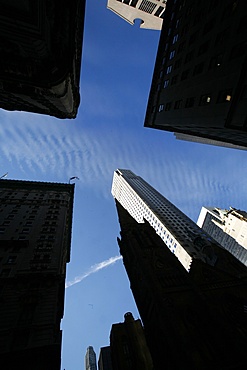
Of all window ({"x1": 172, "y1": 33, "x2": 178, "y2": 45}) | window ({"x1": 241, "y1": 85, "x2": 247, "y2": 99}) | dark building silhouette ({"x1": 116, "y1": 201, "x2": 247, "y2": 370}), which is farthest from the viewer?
window ({"x1": 172, "y1": 33, "x2": 178, "y2": 45})

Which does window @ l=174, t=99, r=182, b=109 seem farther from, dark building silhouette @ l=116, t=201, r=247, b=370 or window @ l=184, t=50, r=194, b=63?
dark building silhouette @ l=116, t=201, r=247, b=370

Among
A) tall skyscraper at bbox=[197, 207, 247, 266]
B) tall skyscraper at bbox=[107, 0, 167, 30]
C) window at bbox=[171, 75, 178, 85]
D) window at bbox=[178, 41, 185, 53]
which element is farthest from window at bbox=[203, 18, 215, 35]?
tall skyscraper at bbox=[197, 207, 247, 266]

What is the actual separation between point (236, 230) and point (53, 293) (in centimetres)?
9920

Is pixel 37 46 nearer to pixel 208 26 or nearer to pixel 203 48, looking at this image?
pixel 203 48

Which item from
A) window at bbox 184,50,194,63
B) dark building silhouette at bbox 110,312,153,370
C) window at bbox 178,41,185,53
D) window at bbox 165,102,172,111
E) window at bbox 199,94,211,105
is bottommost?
dark building silhouette at bbox 110,312,153,370

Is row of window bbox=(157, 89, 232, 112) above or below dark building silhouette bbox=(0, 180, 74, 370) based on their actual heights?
above

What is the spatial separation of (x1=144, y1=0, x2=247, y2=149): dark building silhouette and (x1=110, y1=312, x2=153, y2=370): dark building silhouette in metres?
28.2

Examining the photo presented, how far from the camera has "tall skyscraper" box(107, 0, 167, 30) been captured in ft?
183

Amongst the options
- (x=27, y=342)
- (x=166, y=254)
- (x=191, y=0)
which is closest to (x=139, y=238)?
(x=166, y=254)

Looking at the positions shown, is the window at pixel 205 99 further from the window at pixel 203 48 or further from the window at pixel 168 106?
the window at pixel 168 106

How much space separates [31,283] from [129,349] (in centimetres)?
1598

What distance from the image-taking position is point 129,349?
25.8 m

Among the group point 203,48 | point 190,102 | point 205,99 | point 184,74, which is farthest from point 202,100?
point 184,74

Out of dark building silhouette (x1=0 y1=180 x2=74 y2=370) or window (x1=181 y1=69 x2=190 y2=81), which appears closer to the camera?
dark building silhouette (x1=0 y1=180 x2=74 y2=370)
